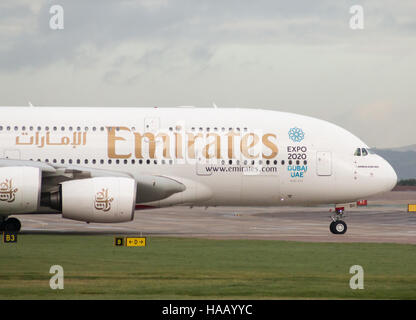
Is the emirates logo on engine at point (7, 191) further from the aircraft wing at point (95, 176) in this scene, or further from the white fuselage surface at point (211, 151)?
the white fuselage surface at point (211, 151)

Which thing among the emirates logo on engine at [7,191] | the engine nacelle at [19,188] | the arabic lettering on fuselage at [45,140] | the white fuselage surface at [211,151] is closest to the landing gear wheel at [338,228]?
the white fuselage surface at [211,151]

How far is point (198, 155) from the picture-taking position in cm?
3077

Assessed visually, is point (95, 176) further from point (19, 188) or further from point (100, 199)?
point (19, 188)

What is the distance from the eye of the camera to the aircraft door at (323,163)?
31.5 metres

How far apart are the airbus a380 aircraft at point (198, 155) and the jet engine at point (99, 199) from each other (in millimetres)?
921

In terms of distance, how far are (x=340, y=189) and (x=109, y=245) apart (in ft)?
34.4

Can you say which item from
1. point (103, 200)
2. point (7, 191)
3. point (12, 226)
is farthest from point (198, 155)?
point (12, 226)

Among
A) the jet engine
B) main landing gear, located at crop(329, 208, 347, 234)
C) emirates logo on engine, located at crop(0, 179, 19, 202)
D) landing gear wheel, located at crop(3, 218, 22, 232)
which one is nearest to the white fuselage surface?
main landing gear, located at crop(329, 208, 347, 234)

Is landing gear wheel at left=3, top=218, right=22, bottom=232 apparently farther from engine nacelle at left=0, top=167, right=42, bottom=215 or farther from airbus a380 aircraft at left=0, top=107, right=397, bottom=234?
engine nacelle at left=0, top=167, right=42, bottom=215

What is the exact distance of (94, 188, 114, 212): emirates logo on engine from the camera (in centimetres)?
2783

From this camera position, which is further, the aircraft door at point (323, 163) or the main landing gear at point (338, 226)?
the main landing gear at point (338, 226)
